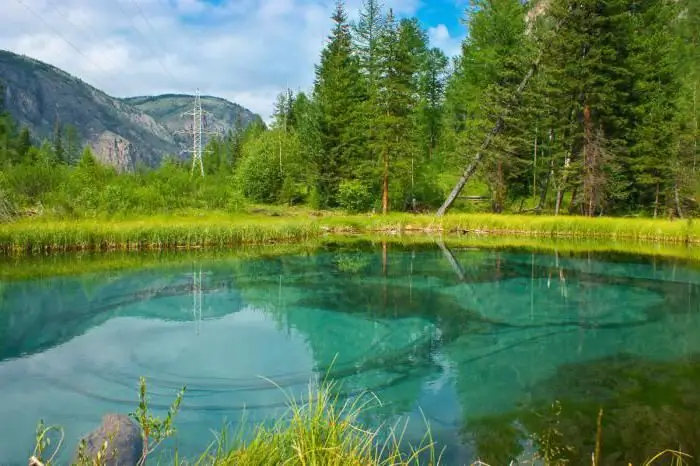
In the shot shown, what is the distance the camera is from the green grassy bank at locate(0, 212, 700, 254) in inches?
741

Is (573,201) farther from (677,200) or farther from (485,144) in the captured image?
(485,144)

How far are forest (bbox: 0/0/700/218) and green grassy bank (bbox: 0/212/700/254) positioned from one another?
78.4 inches

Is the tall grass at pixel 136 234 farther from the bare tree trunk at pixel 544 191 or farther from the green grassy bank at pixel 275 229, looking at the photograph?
the bare tree trunk at pixel 544 191

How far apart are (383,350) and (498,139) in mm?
22851

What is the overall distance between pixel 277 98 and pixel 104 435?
50.2m

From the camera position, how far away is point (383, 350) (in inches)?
337

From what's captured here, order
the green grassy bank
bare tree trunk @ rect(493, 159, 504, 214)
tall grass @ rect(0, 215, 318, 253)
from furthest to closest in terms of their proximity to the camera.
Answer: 1. bare tree trunk @ rect(493, 159, 504, 214)
2. the green grassy bank
3. tall grass @ rect(0, 215, 318, 253)

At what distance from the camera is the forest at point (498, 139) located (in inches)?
1032

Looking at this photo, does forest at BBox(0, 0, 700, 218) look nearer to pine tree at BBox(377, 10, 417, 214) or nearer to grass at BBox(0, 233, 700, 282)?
pine tree at BBox(377, 10, 417, 214)

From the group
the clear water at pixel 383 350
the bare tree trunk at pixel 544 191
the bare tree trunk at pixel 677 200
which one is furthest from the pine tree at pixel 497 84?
the clear water at pixel 383 350

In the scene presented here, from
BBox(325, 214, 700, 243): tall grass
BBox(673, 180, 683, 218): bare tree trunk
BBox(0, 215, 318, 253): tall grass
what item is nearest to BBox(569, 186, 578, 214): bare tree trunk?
BBox(325, 214, 700, 243): tall grass

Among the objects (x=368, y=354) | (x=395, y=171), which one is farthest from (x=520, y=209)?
(x=368, y=354)

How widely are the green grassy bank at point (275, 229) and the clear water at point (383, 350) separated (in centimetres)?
511

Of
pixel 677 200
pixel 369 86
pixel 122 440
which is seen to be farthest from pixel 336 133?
pixel 122 440
